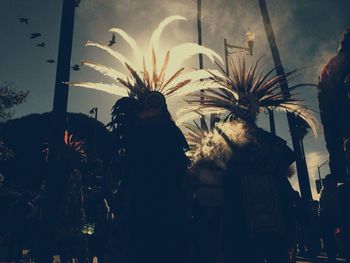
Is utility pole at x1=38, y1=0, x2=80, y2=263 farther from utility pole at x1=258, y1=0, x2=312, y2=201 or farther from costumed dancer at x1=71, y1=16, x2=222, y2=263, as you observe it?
utility pole at x1=258, y1=0, x2=312, y2=201

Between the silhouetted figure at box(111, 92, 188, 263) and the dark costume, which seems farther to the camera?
the dark costume

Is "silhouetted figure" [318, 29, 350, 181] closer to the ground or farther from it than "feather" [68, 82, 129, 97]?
closer to the ground

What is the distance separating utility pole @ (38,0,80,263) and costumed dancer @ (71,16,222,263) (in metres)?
1.87

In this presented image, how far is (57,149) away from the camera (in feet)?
16.3

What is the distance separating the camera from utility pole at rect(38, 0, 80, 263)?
183 inches

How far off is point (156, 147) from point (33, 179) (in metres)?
20.2

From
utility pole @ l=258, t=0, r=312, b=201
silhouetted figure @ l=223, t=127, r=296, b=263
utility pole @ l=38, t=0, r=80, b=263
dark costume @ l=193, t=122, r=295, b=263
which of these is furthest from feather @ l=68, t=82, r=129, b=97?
utility pole @ l=258, t=0, r=312, b=201

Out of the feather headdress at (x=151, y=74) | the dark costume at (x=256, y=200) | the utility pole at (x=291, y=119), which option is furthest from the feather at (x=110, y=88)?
the utility pole at (x=291, y=119)

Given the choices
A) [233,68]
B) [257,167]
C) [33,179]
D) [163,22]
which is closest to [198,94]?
[233,68]

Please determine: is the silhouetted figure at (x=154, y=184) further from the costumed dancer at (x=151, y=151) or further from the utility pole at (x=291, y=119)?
the utility pole at (x=291, y=119)

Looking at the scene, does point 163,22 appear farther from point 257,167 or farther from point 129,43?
point 257,167

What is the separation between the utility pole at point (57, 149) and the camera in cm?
464

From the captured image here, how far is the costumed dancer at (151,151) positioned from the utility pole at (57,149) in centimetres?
187

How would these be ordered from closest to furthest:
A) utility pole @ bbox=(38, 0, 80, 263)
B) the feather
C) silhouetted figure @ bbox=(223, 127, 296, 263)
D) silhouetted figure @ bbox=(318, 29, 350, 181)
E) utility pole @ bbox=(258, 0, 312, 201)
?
1. silhouetted figure @ bbox=(318, 29, 350, 181)
2. silhouetted figure @ bbox=(223, 127, 296, 263)
3. the feather
4. utility pole @ bbox=(38, 0, 80, 263)
5. utility pole @ bbox=(258, 0, 312, 201)
